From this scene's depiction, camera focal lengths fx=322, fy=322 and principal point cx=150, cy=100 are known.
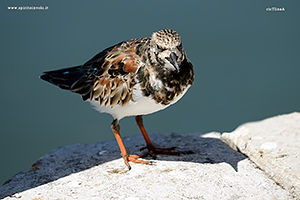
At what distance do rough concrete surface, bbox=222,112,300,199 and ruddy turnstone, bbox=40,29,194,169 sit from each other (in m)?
1.24

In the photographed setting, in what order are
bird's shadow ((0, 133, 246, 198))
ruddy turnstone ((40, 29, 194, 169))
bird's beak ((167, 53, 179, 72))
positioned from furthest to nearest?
bird's shadow ((0, 133, 246, 198)), ruddy turnstone ((40, 29, 194, 169)), bird's beak ((167, 53, 179, 72))

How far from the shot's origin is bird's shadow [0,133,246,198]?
12.6ft

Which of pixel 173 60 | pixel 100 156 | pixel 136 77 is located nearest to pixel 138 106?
pixel 136 77

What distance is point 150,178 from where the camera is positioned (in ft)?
11.5

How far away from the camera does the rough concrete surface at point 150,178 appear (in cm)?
323

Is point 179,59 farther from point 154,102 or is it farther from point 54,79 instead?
point 54,79

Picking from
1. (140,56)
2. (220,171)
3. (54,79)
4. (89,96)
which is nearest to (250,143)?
(220,171)

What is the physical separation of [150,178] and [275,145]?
5.25 ft

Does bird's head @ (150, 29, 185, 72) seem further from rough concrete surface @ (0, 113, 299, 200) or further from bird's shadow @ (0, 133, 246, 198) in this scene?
bird's shadow @ (0, 133, 246, 198)

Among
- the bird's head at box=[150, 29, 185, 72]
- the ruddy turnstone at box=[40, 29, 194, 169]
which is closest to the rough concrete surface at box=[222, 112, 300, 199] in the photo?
the ruddy turnstone at box=[40, 29, 194, 169]

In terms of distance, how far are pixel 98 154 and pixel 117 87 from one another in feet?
4.36

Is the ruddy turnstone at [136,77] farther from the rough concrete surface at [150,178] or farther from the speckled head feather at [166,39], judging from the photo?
the rough concrete surface at [150,178]

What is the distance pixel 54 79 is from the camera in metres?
4.02

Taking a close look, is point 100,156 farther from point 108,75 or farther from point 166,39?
point 166,39
